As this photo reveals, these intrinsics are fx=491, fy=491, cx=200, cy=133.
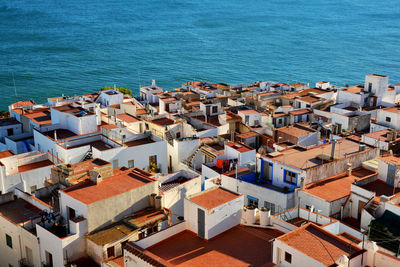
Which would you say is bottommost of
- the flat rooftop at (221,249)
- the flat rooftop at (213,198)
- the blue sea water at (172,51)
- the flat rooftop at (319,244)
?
the blue sea water at (172,51)

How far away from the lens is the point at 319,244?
19.7 metres

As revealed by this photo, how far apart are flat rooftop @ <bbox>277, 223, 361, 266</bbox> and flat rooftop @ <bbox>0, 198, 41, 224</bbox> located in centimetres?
1514

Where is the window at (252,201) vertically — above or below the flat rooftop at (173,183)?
below

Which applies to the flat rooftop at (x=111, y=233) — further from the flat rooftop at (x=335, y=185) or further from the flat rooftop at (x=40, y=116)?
the flat rooftop at (x=40, y=116)

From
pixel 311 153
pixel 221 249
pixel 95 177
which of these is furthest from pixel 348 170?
pixel 95 177

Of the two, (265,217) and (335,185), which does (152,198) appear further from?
(335,185)

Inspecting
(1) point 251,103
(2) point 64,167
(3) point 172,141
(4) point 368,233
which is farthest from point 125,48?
(4) point 368,233

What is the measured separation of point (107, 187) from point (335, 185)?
47.9 feet

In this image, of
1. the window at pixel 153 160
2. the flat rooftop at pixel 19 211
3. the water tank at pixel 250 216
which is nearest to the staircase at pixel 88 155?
the window at pixel 153 160

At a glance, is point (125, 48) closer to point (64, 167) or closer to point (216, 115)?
point (216, 115)

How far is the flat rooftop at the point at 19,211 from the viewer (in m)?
27.6

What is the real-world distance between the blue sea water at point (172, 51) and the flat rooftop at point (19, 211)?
7317cm

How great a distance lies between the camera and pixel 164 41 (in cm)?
16100

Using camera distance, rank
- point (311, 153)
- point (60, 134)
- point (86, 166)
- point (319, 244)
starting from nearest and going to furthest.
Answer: point (319, 244)
point (86, 166)
point (311, 153)
point (60, 134)
